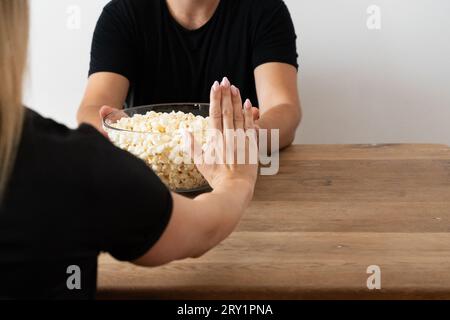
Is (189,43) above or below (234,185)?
above

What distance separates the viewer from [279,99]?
64.6 inches

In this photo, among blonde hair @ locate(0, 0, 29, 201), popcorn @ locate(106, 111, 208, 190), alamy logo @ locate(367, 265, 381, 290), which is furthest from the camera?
popcorn @ locate(106, 111, 208, 190)

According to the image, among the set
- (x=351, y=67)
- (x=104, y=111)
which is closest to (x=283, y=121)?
(x=104, y=111)

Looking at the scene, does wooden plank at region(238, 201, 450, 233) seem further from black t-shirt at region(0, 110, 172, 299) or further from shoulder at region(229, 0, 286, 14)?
shoulder at region(229, 0, 286, 14)

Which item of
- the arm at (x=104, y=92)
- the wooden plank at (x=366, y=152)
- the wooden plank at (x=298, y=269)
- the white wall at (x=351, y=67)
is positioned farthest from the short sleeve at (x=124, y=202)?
the white wall at (x=351, y=67)

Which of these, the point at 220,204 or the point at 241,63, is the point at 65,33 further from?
the point at 220,204

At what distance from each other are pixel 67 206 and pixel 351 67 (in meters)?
1.85

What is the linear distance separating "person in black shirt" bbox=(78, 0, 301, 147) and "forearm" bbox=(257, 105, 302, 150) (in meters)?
0.19

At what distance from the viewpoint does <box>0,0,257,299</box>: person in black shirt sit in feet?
1.91

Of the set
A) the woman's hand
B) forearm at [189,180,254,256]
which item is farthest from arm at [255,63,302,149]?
forearm at [189,180,254,256]

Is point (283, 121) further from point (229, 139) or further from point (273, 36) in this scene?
point (229, 139)

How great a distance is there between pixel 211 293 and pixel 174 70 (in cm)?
118

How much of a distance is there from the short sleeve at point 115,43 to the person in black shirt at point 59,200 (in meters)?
1.15

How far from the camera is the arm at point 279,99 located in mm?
1490
